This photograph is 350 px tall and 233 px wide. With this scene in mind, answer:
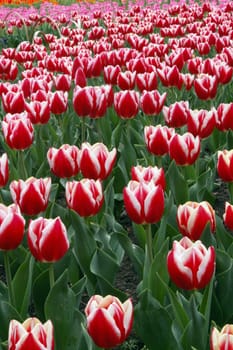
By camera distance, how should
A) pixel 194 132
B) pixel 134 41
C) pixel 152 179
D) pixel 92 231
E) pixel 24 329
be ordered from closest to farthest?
pixel 24 329, pixel 152 179, pixel 92 231, pixel 194 132, pixel 134 41

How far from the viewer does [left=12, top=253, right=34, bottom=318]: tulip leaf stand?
87.7 inches

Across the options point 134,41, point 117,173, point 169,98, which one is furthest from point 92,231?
point 134,41

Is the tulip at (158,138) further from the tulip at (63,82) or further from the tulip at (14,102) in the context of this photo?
the tulip at (63,82)

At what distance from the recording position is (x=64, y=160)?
272cm

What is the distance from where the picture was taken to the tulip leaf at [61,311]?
2.06 m

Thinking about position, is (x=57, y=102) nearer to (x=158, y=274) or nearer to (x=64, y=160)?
(x=64, y=160)

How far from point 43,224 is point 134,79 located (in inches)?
94.6

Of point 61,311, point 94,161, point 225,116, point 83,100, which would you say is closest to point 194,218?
point 61,311

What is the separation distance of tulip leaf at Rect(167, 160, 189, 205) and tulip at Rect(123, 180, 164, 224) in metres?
0.81

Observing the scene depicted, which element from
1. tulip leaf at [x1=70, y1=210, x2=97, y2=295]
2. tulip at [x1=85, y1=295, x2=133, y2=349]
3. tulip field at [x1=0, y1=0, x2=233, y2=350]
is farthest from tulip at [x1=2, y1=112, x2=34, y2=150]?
tulip at [x1=85, y1=295, x2=133, y2=349]

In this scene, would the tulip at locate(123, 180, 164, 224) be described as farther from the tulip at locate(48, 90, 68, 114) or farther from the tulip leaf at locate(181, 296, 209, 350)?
the tulip at locate(48, 90, 68, 114)

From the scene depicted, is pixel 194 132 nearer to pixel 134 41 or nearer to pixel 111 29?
pixel 134 41

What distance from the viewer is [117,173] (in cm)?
351

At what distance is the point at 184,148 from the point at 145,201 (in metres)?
0.68
